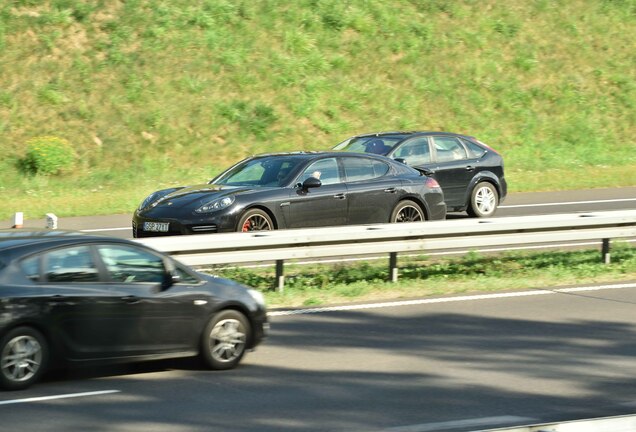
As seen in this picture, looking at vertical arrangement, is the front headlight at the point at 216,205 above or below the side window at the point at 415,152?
below

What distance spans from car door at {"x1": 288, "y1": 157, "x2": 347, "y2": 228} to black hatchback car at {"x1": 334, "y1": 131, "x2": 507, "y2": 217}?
364cm

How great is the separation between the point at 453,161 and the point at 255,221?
259 inches

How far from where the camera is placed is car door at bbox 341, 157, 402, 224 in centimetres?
1698

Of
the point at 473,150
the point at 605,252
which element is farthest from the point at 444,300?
the point at 473,150

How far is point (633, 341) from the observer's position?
441 inches

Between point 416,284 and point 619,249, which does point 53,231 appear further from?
point 619,249

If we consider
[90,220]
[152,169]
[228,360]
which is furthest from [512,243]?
[152,169]

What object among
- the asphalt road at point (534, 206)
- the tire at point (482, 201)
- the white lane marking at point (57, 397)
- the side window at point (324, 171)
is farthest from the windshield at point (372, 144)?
the white lane marking at point (57, 397)

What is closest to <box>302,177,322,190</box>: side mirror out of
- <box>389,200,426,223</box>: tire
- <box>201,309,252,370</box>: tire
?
<box>389,200,426,223</box>: tire

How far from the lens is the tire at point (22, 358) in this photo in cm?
866

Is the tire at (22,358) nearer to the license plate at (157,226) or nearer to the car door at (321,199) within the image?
the license plate at (157,226)

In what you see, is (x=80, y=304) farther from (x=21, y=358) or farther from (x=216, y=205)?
(x=216, y=205)

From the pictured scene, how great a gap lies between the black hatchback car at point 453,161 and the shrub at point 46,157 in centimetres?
732

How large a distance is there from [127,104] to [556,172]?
11097mm
